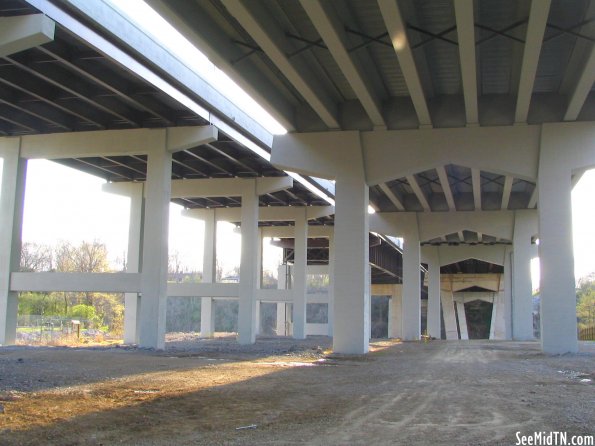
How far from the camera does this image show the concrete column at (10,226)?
27031 millimetres

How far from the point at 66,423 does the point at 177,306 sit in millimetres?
94228

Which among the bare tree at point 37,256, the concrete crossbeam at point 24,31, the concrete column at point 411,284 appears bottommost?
the concrete column at point 411,284

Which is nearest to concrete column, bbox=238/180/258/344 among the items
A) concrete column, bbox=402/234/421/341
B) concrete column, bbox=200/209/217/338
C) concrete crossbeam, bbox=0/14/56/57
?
concrete column, bbox=200/209/217/338

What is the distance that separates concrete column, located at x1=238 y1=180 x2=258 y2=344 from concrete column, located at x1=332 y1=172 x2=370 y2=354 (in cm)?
1278

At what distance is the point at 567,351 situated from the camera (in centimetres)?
2091

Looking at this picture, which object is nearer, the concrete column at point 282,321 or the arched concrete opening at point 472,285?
the concrete column at point 282,321

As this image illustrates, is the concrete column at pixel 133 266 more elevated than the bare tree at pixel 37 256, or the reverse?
the bare tree at pixel 37 256

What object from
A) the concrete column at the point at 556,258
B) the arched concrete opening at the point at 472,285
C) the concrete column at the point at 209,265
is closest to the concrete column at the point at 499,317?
the arched concrete opening at the point at 472,285

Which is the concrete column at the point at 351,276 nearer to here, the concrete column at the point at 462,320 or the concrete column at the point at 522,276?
the concrete column at the point at 522,276

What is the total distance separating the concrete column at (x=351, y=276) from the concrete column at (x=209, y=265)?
2074 centimetres

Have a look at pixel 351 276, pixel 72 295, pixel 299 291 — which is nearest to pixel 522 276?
pixel 299 291

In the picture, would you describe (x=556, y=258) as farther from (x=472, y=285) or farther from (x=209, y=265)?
(x=472, y=285)

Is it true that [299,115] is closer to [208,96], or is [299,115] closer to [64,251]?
[208,96]

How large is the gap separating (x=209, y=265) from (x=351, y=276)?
2191 centimetres
